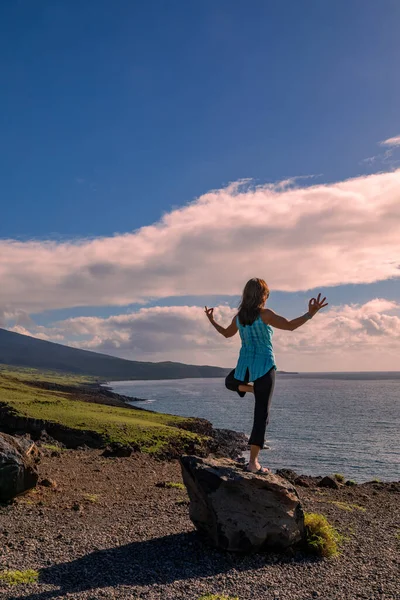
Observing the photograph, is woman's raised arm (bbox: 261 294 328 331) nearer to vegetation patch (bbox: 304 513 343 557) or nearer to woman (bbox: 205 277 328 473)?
woman (bbox: 205 277 328 473)

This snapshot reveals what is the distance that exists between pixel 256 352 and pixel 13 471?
963 cm

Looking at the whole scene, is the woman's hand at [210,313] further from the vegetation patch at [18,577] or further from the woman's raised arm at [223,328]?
the vegetation patch at [18,577]

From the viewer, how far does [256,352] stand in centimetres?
1222

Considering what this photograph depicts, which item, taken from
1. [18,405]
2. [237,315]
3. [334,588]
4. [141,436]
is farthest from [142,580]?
[18,405]

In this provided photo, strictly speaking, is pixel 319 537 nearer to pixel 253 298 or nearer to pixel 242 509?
pixel 242 509

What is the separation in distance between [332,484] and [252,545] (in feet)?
57.8

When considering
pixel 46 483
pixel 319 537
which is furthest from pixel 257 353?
pixel 46 483

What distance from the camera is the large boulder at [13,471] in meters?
16.3

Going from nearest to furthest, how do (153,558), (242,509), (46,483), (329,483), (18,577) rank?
(18,577) → (153,558) → (242,509) → (46,483) → (329,483)

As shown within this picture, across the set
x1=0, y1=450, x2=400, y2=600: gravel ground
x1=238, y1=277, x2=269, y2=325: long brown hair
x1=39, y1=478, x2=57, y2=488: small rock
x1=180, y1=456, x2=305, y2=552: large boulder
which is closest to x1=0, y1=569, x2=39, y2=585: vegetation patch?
x1=0, y1=450, x2=400, y2=600: gravel ground

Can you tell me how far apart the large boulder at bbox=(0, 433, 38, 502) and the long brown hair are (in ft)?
32.0

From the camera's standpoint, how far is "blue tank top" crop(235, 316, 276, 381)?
12141 mm

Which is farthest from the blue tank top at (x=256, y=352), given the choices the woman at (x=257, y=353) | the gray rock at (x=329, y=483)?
the gray rock at (x=329, y=483)

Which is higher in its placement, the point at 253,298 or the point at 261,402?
the point at 253,298
